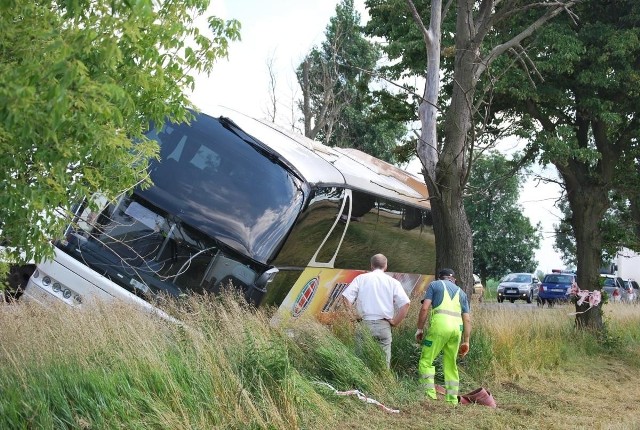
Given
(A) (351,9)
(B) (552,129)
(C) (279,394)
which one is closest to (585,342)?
(B) (552,129)

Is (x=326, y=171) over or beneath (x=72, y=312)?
over

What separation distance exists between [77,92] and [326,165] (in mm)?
9222

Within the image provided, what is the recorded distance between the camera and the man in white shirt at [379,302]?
400 inches

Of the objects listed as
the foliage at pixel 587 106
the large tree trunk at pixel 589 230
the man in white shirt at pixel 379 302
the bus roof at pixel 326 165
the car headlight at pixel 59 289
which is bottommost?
the car headlight at pixel 59 289

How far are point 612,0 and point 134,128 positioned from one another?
14.1 meters

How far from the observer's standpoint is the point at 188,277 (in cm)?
1113

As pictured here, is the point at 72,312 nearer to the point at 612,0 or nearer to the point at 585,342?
the point at 585,342

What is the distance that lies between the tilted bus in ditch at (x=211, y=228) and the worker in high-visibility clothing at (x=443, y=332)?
227cm

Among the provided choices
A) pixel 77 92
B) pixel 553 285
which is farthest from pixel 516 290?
pixel 77 92

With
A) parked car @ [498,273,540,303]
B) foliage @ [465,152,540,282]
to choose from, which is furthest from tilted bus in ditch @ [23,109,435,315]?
foliage @ [465,152,540,282]

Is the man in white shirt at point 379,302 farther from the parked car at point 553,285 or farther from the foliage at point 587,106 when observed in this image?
the parked car at point 553,285

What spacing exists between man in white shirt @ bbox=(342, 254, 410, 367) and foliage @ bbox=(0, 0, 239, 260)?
3698 mm

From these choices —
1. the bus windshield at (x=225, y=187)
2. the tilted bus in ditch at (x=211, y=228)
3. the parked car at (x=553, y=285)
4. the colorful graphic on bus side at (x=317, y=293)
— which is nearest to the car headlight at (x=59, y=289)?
the tilted bus in ditch at (x=211, y=228)

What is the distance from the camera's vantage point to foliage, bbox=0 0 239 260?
437cm
